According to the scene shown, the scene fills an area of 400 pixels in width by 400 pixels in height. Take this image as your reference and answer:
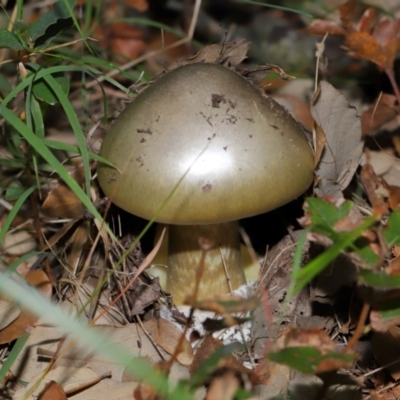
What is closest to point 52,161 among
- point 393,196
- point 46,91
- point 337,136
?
point 46,91

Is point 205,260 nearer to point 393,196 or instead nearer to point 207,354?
point 207,354

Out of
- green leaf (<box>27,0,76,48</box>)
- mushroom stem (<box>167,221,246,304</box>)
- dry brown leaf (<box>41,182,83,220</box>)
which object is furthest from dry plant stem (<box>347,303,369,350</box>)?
green leaf (<box>27,0,76,48</box>)

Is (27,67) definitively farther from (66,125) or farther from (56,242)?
(66,125)

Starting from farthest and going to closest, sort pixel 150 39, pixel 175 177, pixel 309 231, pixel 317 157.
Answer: pixel 150 39, pixel 317 157, pixel 175 177, pixel 309 231

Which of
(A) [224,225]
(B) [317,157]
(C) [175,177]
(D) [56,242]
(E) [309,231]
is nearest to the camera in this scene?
(E) [309,231]

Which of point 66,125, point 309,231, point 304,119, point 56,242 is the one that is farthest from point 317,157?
point 66,125

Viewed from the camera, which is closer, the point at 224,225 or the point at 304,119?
the point at 224,225

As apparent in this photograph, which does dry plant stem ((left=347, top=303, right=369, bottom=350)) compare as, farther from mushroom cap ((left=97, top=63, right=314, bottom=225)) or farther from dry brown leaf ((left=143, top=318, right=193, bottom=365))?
dry brown leaf ((left=143, top=318, right=193, bottom=365))
